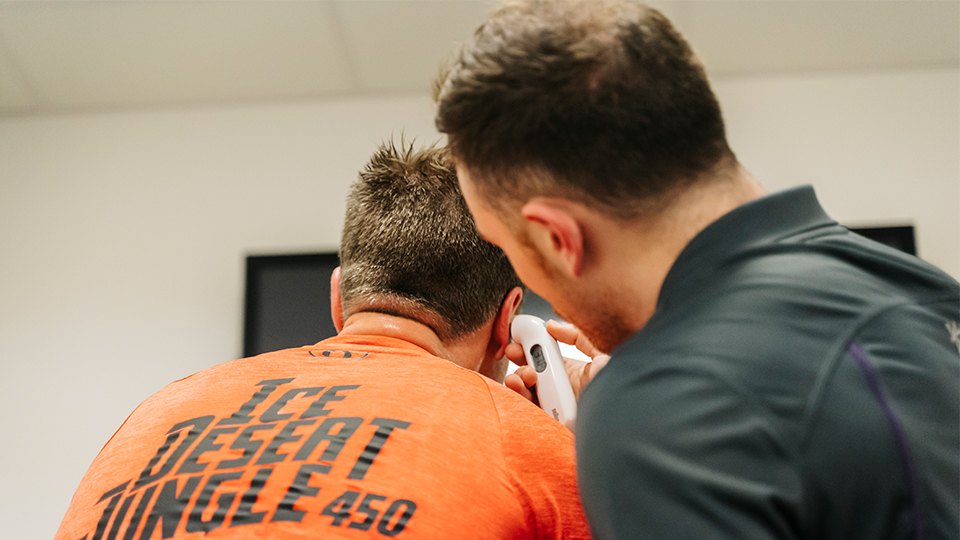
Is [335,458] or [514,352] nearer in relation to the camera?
[335,458]

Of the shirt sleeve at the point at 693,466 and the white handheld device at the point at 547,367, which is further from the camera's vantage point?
the white handheld device at the point at 547,367

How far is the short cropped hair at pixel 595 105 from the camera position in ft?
1.72

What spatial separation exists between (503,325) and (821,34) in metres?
1.76

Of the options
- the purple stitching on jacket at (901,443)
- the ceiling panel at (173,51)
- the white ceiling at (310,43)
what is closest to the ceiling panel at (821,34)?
the white ceiling at (310,43)

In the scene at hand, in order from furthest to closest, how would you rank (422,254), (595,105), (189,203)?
(189,203) < (422,254) < (595,105)

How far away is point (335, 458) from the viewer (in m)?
0.68

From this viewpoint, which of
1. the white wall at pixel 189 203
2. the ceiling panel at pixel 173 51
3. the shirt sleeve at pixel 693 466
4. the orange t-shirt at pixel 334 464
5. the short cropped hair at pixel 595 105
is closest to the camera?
the shirt sleeve at pixel 693 466

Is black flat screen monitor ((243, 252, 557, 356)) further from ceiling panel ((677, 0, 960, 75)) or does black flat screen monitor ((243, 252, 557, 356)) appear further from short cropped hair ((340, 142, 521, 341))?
ceiling panel ((677, 0, 960, 75))

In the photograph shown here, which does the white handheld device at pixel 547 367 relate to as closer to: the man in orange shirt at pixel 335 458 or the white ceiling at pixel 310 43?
the man in orange shirt at pixel 335 458

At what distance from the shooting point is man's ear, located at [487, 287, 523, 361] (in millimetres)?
1130

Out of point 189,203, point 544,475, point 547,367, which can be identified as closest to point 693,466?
point 544,475

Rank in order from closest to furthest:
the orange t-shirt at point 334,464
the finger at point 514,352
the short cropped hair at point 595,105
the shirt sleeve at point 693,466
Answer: the shirt sleeve at point 693,466 < the short cropped hair at point 595,105 < the orange t-shirt at point 334,464 < the finger at point 514,352

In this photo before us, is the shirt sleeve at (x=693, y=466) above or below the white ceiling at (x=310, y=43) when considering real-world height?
below

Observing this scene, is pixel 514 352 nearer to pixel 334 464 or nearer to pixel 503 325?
pixel 503 325
